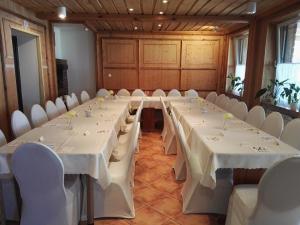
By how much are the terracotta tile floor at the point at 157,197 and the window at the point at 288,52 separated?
8.57 ft

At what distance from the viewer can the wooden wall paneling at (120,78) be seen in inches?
279

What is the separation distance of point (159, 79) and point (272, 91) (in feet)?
10.9

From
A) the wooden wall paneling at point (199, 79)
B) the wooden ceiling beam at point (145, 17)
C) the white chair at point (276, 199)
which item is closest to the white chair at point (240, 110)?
the wooden ceiling beam at point (145, 17)

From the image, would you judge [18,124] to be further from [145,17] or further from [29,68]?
[145,17]

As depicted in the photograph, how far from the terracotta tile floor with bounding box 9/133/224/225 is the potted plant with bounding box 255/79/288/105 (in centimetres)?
217

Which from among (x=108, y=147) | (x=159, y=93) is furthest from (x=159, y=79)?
(x=108, y=147)

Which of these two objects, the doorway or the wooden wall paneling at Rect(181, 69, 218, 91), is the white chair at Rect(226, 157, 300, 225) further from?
the wooden wall paneling at Rect(181, 69, 218, 91)

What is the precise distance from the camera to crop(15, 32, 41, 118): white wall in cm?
507

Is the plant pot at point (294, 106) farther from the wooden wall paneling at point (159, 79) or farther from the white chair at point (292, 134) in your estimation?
the wooden wall paneling at point (159, 79)

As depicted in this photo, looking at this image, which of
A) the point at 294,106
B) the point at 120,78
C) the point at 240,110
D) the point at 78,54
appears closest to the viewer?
the point at 294,106

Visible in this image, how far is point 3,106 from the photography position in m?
3.81

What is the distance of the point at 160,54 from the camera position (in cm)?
701

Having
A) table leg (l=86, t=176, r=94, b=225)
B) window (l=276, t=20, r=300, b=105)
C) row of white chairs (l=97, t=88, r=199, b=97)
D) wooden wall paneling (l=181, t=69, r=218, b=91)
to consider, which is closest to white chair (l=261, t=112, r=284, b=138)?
window (l=276, t=20, r=300, b=105)

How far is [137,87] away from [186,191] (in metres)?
5.02
